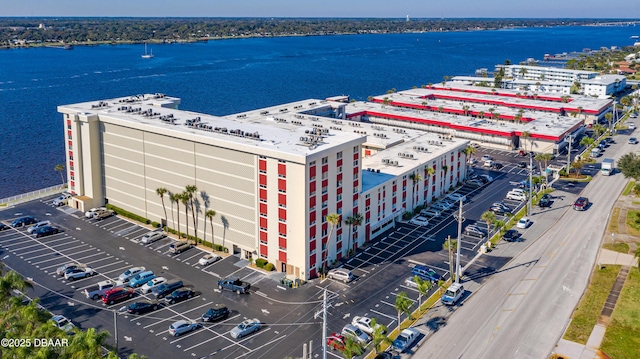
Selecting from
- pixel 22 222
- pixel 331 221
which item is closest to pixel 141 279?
pixel 331 221

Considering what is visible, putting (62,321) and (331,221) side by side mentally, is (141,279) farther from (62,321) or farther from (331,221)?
(331,221)

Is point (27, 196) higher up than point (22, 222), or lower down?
higher up

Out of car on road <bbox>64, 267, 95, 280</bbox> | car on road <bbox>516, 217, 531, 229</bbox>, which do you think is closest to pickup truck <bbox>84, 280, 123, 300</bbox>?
car on road <bbox>64, 267, 95, 280</bbox>

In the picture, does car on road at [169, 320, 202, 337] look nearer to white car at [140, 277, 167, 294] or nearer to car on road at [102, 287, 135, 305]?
white car at [140, 277, 167, 294]

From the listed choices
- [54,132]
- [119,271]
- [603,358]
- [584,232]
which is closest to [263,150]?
[119,271]

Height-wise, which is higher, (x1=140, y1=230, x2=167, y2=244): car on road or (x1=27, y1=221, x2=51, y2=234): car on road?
(x1=27, y1=221, x2=51, y2=234): car on road

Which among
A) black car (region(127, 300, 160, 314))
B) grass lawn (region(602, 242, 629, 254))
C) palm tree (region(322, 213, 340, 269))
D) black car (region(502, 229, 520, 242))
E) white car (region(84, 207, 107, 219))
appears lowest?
black car (region(127, 300, 160, 314))
